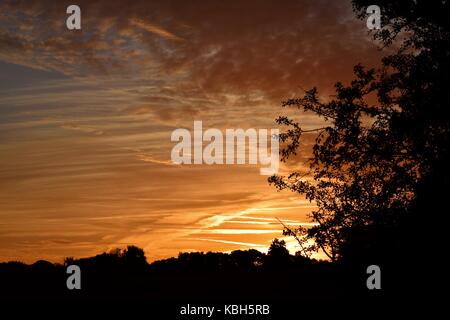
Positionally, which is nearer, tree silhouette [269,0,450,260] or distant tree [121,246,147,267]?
tree silhouette [269,0,450,260]

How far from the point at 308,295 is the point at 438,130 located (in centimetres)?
787

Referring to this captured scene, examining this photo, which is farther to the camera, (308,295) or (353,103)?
(308,295)

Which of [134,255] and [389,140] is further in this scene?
[134,255]

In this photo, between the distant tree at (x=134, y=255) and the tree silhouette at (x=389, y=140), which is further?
the distant tree at (x=134, y=255)

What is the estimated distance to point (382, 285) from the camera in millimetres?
16125

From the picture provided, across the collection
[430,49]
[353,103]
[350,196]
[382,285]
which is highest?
[430,49]

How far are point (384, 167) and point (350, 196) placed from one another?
1.33 m

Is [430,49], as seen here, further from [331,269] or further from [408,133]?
[331,269]

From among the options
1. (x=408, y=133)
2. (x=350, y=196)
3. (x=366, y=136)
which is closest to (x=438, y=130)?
(x=408, y=133)

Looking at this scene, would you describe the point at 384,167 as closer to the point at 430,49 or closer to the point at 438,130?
the point at 438,130
